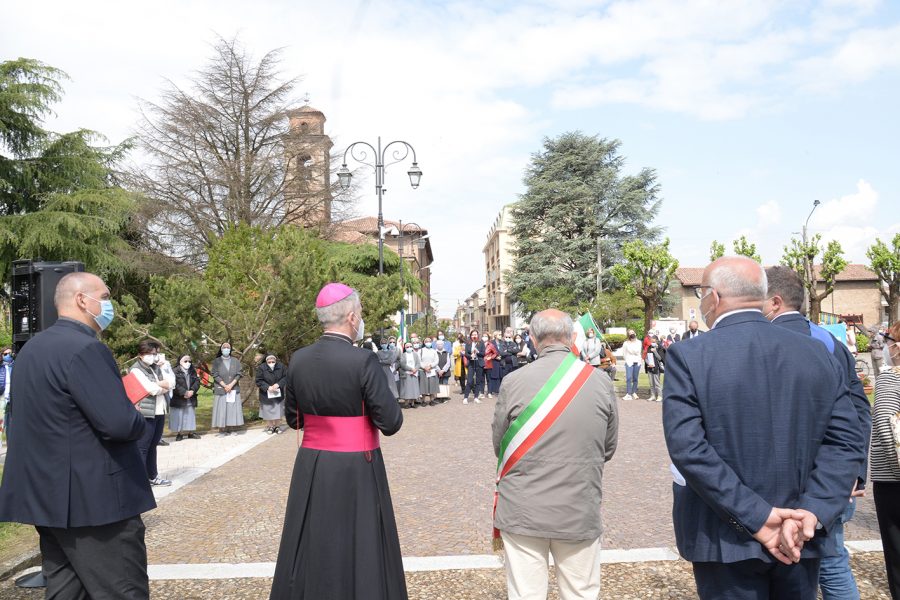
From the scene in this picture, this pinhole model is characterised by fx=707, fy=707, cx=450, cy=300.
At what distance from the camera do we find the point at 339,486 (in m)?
3.62

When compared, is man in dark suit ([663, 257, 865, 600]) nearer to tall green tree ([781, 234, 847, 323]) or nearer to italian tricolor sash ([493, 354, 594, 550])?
italian tricolor sash ([493, 354, 594, 550])

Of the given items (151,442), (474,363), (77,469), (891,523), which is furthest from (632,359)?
(77,469)

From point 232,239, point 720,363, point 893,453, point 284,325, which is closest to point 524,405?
point 720,363

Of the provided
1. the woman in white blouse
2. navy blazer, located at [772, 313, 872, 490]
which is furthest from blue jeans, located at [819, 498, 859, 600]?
the woman in white blouse

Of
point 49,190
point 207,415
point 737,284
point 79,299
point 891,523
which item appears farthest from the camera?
point 49,190

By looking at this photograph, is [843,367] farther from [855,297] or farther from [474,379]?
[855,297]

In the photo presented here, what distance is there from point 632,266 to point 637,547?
3978 centimetres

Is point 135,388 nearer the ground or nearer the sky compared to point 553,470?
nearer the sky

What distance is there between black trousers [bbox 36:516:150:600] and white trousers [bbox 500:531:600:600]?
1765 mm

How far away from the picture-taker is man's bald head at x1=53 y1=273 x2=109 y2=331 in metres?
3.42

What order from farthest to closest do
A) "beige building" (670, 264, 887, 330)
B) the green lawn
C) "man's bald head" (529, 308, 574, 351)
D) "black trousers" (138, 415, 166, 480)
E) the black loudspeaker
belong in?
1. "beige building" (670, 264, 887, 330)
2. the green lawn
3. "black trousers" (138, 415, 166, 480)
4. the black loudspeaker
5. "man's bald head" (529, 308, 574, 351)

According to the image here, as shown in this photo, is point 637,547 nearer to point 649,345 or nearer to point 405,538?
point 405,538

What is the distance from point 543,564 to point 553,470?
50cm

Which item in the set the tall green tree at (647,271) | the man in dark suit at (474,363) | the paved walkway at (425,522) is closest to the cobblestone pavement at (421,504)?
the paved walkway at (425,522)
